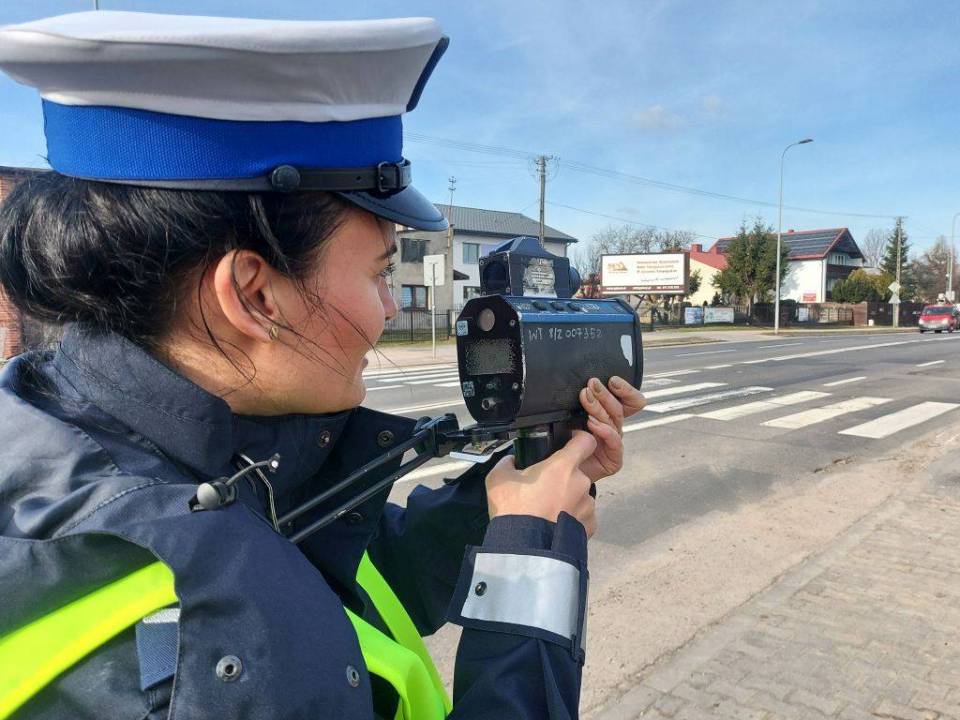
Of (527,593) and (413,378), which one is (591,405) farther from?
(413,378)

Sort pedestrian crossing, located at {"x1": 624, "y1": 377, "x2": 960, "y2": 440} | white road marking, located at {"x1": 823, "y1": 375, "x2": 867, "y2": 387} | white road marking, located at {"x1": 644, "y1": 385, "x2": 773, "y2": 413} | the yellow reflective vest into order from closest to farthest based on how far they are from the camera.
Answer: the yellow reflective vest < pedestrian crossing, located at {"x1": 624, "y1": 377, "x2": 960, "y2": 440} < white road marking, located at {"x1": 644, "y1": 385, "x2": 773, "y2": 413} < white road marking, located at {"x1": 823, "y1": 375, "x2": 867, "y2": 387}

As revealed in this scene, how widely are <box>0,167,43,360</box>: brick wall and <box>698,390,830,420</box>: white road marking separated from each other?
28.6 feet

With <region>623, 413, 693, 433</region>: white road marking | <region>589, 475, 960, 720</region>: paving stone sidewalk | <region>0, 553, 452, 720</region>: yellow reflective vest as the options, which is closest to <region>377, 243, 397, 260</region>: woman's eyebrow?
<region>0, 553, 452, 720</region>: yellow reflective vest

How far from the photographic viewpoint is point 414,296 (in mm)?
38625

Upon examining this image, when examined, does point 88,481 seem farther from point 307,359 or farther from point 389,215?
point 389,215

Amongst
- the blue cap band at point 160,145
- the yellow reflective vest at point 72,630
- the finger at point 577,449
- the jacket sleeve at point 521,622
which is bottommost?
the jacket sleeve at point 521,622

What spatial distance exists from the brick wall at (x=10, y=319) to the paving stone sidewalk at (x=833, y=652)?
2306 millimetres

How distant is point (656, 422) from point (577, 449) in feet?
25.3

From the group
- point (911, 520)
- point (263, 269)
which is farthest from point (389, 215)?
point (911, 520)

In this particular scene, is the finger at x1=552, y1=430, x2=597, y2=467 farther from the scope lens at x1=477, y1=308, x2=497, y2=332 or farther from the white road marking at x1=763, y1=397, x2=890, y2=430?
the white road marking at x1=763, y1=397, x2=890, y2=430

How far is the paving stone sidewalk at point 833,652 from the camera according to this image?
8.60 ft

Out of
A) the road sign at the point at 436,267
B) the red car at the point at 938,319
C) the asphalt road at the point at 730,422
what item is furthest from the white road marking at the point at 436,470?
the red car at the point at 938,319

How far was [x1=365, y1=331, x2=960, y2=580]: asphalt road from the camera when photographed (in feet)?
18.0

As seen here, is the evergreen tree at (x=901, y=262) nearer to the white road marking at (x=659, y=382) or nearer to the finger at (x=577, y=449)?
the white road marking at (x=659, y=382)
